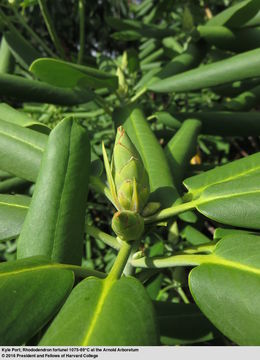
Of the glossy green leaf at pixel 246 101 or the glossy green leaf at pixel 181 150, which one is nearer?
the glossy green leaf at pixel 181 150

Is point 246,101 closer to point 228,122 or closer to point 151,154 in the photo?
point 228,122

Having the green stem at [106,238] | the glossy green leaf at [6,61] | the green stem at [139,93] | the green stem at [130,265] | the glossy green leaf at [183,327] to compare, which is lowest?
the glossy green leaf at [183,327]

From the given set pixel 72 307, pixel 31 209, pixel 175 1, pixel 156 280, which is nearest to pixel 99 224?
pixel 156 280

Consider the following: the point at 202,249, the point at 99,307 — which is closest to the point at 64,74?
the point at 202,249

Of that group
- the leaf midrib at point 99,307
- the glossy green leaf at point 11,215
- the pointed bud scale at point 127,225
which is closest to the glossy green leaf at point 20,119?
the glossy green leaf at point 11,215

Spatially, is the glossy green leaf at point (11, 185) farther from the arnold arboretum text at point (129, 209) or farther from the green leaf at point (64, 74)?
the green leaf at point (64, 74)

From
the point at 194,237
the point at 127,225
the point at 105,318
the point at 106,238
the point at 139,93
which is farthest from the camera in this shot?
the point at 139,93
